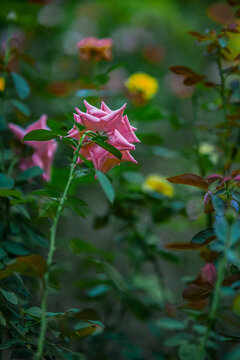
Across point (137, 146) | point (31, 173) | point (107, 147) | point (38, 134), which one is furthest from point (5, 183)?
point (137, 146)

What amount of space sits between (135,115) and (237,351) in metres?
0.79

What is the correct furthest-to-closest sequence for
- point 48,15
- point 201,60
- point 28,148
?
point 201,60 → point 48,15 → point 28,148

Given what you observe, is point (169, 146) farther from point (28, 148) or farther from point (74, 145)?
point (74, 145)

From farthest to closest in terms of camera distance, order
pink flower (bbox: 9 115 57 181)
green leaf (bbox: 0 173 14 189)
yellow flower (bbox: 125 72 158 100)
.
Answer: yellow flower (bbox: 125 72 158 100) < pink flower (bbox: 9 115 57 181) < green leaf (bbox: 0 173 14 189)

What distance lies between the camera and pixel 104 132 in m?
0.66

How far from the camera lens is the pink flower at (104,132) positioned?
627 mm

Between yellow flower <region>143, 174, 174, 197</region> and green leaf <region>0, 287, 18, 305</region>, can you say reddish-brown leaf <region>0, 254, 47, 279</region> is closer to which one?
green leaf <region>0, 287, 18, 305</region>

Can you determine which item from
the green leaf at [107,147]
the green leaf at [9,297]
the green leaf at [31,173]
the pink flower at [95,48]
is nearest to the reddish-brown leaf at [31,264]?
the green leaf at [9,297]

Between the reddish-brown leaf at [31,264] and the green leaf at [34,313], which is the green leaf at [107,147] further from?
the green leaf at [34,313]

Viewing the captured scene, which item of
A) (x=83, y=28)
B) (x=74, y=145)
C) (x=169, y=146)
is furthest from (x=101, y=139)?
(x=83, y=28)

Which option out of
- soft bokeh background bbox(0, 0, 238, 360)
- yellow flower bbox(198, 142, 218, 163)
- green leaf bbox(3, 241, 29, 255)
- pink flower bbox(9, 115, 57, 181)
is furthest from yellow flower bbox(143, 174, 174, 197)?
green leaf bbox(3, 241, 29, 255)

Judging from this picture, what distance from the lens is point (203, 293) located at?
0.66 meters

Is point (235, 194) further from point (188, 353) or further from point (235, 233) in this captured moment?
point (188, 353)

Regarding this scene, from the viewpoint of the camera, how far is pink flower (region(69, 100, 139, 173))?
63 centimetres
